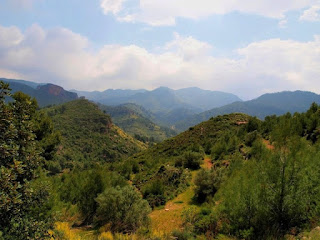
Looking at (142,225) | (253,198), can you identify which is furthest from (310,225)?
(142,225)

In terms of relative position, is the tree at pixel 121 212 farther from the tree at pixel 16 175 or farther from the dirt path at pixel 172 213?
the tree at pixel 16 175

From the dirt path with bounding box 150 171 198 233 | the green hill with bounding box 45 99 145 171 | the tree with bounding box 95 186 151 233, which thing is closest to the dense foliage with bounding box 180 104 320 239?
the dirt path with bounding box 150 171 198 233

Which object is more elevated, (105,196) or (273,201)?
(273,201)

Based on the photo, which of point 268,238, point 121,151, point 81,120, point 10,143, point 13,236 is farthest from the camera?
point 81,120

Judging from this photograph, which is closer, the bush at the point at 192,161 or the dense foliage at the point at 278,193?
the dense foliage at the point at 278,193

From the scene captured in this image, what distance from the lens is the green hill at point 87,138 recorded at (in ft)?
308

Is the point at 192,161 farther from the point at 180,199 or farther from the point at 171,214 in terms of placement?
the point at 171,214

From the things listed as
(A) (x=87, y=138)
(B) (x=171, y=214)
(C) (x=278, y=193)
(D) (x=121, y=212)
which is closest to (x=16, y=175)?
(D) (x=121, y=212)

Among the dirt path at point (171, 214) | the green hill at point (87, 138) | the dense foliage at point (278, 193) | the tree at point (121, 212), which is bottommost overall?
the green hill at point (87, 138)

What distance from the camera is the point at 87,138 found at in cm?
11225

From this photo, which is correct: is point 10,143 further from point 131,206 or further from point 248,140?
point 248,140

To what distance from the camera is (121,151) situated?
111 metres

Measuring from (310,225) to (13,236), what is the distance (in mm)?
8119

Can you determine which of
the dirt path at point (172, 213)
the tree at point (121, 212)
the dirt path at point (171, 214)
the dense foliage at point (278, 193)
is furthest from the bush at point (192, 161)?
the dense foliage at point (278, 193)
